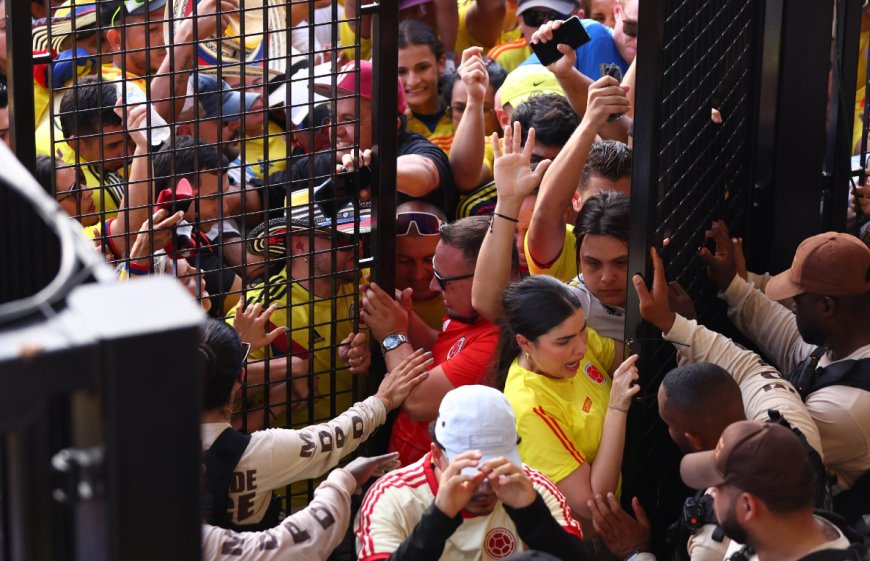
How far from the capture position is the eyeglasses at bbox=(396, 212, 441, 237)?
4.29 meters

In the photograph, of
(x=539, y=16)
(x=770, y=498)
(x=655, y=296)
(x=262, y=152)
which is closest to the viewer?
(x=770, y=498)

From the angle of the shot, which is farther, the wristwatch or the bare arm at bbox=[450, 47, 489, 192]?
the bare arm at bbox=[450, 47, 489, 192]

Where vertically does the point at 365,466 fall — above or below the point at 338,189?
below

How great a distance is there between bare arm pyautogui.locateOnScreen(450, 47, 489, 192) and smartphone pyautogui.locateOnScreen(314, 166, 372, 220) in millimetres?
720

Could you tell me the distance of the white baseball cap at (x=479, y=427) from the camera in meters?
3.05

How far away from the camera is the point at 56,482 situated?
3.58 ft

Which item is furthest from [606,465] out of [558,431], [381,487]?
[381,487]

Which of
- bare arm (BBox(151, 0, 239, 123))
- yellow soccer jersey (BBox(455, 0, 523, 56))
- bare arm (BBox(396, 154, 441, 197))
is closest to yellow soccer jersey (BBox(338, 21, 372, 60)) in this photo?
yellow soccer jersey (BBox(455, 0, 523, 56))

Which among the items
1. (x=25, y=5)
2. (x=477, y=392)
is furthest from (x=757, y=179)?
(x=25, y=5)

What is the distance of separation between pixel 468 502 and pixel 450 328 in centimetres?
117

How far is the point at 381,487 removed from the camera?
316 centimetres

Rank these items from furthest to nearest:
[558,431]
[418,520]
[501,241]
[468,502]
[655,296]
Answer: [501,241]
[655,296]
[558,431]
[418,520]
[468,502]

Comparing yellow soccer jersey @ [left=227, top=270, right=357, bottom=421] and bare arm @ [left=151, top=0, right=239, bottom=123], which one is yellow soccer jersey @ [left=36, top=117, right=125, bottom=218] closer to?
bare arm @ [left=151, top=0, right=239, bottom=123]

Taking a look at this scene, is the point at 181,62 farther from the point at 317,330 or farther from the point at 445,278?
the point at 445,278
